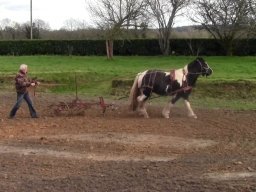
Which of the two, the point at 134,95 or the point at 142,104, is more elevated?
the point at 134,95

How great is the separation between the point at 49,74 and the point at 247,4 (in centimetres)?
1928

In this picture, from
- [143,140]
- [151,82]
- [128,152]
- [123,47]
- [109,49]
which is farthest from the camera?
[123,47]

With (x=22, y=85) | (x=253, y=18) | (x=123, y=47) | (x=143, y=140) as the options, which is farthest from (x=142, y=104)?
(x=123, y=47)

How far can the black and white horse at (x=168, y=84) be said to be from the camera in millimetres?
15414

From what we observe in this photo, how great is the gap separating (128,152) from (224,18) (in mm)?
34083

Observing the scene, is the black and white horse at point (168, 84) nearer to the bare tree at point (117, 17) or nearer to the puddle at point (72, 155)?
the puddle at point (72, 155)

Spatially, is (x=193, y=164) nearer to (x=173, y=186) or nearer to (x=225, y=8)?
(x=173, y=186)

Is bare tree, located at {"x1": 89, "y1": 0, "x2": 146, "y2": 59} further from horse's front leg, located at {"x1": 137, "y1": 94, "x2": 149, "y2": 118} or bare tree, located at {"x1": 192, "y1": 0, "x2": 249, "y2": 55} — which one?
horse's front leg, located at {"x1": 137, "y1": 94, "x2": 149, "y2": 118}

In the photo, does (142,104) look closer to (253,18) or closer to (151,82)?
(151,82)

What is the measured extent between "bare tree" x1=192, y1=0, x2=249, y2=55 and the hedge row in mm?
1217

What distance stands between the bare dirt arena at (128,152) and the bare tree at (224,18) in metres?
26.5

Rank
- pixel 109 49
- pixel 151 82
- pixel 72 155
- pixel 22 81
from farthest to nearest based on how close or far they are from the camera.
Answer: pixel 109 49
pixel 151 82
pixel 22 81
pixel 72 155

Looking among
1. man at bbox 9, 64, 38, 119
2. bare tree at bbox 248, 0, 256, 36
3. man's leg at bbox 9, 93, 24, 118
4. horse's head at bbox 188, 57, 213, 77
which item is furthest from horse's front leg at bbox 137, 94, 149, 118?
bare tree at bbox 248, 0, 256, 36

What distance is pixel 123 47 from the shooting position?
49.6m
